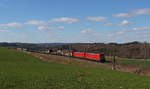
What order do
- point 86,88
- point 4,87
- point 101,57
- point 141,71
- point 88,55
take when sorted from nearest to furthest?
point 4,87
point 86,88
point 141,71
point 101,57
point 88,55

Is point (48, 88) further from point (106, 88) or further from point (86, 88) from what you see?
point (106, 88)

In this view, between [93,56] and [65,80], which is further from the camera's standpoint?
[93,56]

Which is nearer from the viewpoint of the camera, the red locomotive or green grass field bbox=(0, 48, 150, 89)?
green grass field bbox=(0, 48, 150, 89)

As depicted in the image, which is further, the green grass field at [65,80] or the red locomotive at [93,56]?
the red locomotive at [93,56]

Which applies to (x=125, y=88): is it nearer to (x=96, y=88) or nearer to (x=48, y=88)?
(x=96, y=88)

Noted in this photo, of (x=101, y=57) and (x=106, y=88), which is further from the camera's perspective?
(x=101, y=57)

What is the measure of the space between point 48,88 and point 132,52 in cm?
12583

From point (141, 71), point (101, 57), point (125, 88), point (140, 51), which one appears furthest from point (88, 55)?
point (125, 88)

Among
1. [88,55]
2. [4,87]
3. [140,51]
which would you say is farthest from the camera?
[140,51]

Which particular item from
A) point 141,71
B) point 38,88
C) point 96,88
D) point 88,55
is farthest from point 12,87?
point 88,55

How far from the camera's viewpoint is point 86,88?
59.3 ft

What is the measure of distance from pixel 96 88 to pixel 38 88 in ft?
15.1

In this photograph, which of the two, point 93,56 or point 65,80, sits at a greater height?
point 65,80

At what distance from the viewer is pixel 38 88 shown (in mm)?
17031
